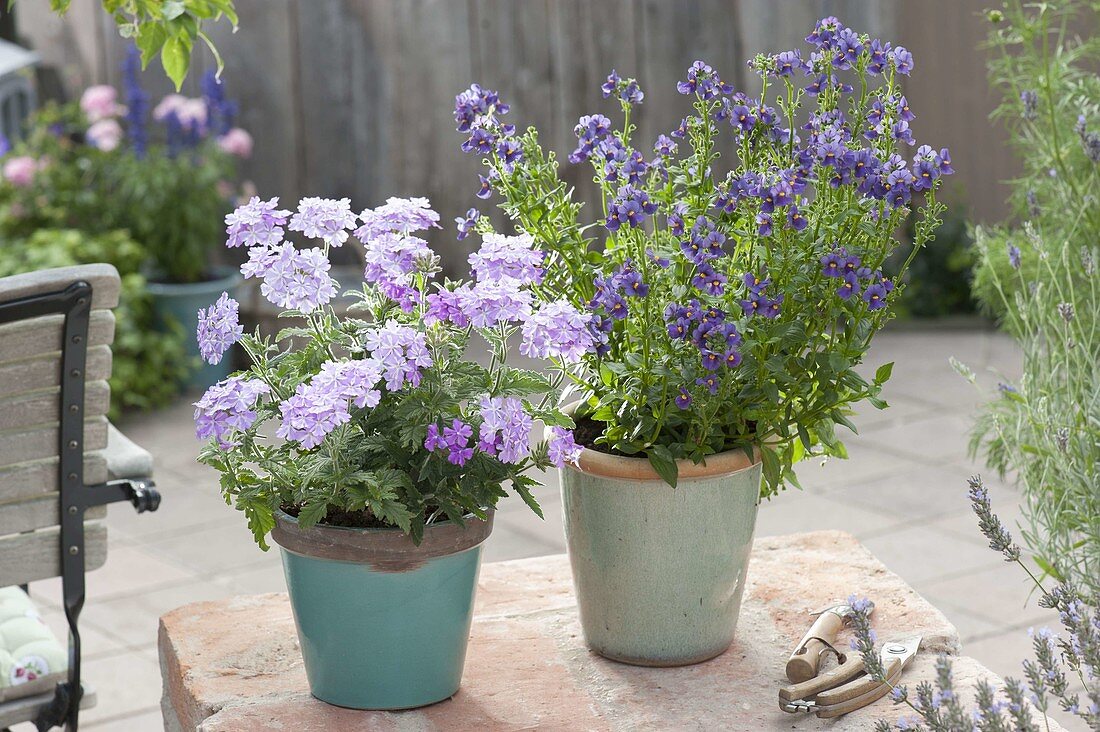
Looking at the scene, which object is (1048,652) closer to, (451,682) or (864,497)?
(451,682)

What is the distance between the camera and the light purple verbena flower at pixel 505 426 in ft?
4.68

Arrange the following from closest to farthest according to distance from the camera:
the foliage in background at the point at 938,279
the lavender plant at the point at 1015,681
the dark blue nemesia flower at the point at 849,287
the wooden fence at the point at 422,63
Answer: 1. the lavender plant at the point at 1015,681
2. the dark blue nemesia flower at the point at 849,287
3. the wooden fence at the point at 422,63
4. the foliage in background at the point at 938,279

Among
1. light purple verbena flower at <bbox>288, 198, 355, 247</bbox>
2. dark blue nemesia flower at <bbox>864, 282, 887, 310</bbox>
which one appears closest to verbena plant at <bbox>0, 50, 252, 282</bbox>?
light purple verbena flower at <bbox>288, 198, 355, 247</bbox>

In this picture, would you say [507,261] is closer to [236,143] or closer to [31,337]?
[31,337]

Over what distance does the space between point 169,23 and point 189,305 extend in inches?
133

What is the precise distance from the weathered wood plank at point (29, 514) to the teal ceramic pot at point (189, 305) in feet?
9.99

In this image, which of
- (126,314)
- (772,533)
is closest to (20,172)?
(126,314)

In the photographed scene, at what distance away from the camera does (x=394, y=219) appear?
1.55 metres

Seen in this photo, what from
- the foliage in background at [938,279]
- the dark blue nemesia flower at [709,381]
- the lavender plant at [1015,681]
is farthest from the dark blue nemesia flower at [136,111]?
the lavender plant at [1015,681]

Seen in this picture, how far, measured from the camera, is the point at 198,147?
18.0ft

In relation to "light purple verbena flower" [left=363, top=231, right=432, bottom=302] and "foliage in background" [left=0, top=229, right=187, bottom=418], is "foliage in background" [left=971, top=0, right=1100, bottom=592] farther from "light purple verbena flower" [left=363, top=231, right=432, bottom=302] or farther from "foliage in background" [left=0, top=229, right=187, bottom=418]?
"foliage in background" [left=0, top=229, right=187, bottom=418]

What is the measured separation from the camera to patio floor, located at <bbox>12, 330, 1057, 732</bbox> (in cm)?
334

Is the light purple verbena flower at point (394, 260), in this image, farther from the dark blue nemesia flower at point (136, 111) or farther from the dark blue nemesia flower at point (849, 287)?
the dark blue nemesia flower at point (136, 111)

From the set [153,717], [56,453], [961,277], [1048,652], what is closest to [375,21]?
[961,277]
